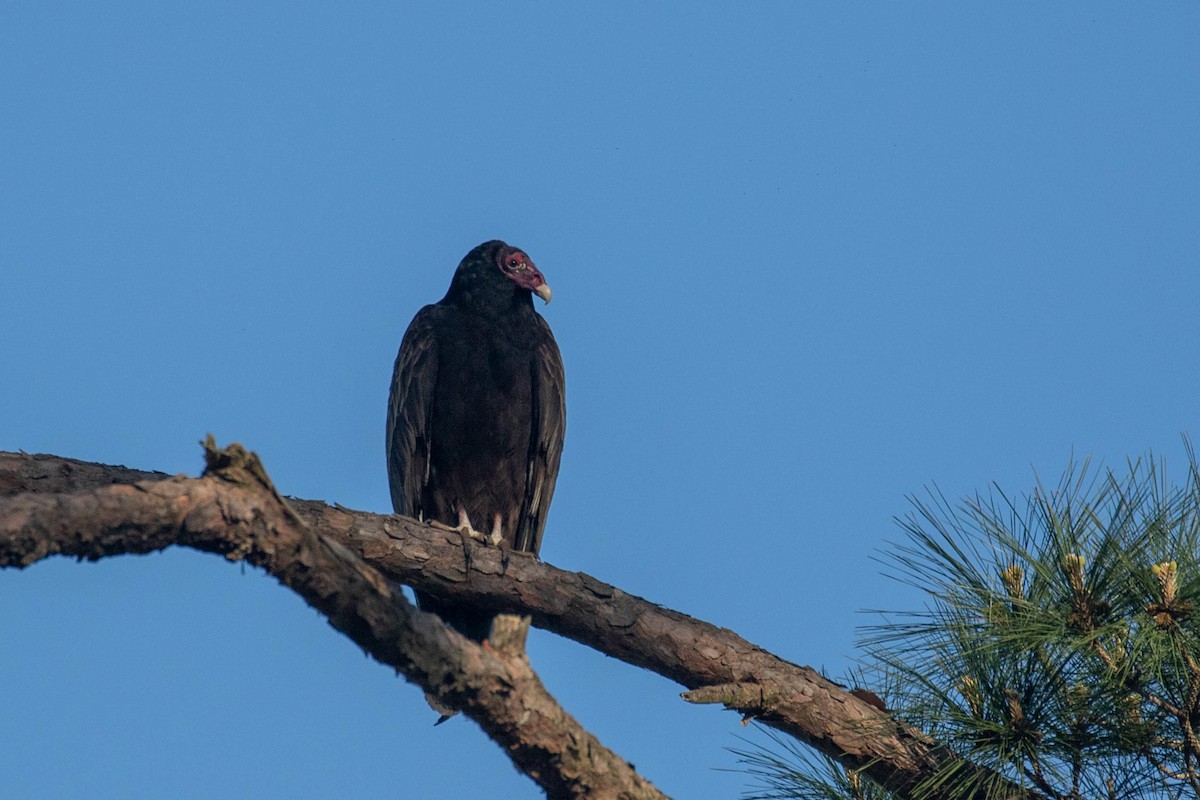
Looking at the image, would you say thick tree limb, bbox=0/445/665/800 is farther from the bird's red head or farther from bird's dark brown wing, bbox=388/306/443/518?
the bird's red head

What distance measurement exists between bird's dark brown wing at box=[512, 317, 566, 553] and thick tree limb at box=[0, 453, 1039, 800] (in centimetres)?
149

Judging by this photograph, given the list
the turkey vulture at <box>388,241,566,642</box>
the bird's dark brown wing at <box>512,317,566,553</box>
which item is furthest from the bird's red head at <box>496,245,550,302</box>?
the bird's dark brown wing at <box>512,317,566,553</box>

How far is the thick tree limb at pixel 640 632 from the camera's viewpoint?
293cm

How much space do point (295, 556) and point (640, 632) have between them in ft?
5.04

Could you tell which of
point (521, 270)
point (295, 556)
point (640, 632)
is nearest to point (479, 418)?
point (521, 270)

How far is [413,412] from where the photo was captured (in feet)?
17.0

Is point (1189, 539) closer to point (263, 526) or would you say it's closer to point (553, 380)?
point (263, 526)

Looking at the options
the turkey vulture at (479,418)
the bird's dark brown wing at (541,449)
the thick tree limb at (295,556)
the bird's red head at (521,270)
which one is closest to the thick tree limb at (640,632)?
the thick tree limb at (295,556)

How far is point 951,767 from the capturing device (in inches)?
105

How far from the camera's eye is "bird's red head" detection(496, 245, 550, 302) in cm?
548

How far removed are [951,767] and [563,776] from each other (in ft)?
2.95

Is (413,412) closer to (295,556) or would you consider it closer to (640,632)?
(640,632)

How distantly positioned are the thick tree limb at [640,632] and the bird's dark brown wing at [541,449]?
1494 mm

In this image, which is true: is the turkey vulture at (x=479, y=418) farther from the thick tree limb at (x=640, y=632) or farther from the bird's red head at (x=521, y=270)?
the thick tree limb at (x=640, y=632)
